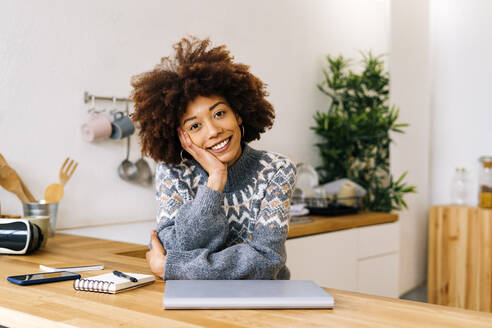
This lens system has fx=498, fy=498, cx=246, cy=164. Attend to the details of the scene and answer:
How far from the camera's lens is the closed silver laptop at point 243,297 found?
94 cm

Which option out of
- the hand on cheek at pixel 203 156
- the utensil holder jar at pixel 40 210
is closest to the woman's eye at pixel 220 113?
the hand on cheek at pixel 203 156

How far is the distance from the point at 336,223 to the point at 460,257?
118cm

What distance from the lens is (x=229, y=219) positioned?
1.44 meters

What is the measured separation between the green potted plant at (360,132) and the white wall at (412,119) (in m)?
0.09

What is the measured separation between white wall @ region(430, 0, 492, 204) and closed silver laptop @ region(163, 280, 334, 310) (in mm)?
2771

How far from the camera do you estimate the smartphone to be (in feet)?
3.70

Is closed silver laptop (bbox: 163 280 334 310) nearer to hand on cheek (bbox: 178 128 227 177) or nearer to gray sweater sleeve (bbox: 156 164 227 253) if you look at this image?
gray sweater sleeve (bbox: 156 164 227 253)

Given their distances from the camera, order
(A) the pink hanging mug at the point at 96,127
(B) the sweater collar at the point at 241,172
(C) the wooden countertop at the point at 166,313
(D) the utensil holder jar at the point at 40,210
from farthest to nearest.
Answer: (A) the pink hanging mug at the point at 96,127 < (D) the utensil holder jar at the point at 40,210 < (B) the sweater collar at the point at 241,172 < (C) the wooden countertop at the point at 166,313

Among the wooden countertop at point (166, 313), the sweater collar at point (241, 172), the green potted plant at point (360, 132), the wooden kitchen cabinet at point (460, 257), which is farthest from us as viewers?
the green potted plant at point (360, 132)

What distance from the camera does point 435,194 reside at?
11.8 ft

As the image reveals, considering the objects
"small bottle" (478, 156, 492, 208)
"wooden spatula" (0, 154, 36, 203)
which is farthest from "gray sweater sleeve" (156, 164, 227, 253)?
"small bottle" (478, 156, 492, 208)

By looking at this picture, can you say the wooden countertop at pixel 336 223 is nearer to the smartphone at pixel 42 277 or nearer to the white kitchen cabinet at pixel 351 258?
the white kitchen cabinet at pixel 351 258

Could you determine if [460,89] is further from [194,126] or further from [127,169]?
[194,126]

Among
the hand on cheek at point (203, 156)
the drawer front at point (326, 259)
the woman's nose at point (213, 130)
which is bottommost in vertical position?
the drawer front at point (326, 259)
